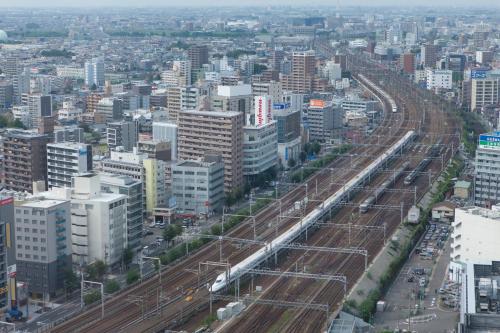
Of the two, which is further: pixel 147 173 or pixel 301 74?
pixel 301 74

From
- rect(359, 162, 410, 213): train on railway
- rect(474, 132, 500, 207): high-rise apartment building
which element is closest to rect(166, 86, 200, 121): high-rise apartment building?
rect(359, 162, 410, 213): train on railway

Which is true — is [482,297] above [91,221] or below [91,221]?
above

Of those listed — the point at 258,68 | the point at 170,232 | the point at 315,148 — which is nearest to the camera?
the point at 170,232

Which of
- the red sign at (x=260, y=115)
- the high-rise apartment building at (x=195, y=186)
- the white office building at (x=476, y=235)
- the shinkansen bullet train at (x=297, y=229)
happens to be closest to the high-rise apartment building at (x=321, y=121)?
the shinkansen bullet train at (x=297, y=229)

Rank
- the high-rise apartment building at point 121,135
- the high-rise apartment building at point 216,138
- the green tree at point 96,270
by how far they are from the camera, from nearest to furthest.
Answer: the green tree at point 96,270 < the high-rise apartment building at point 216,138 < the high-rise apartment building at point 121,135

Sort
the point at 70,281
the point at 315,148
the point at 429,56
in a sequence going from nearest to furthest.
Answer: the point at 70,281
the point at 315,148
the point at 429,56

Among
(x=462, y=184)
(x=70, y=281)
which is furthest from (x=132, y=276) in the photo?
(x=462, y=184)

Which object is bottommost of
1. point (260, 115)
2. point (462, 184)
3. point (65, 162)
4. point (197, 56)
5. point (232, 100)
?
point (462, 184)

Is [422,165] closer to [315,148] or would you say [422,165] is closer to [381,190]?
[315,148]

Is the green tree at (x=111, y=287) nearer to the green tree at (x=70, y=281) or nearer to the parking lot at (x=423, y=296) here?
the green tree at (x=70, y=281)
